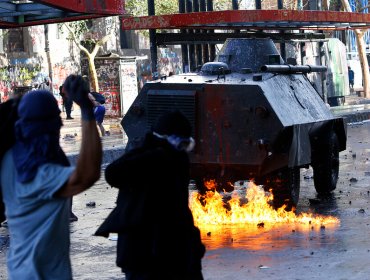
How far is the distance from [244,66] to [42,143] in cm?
919

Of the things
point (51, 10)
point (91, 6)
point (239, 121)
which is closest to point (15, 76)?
point (51, 10)

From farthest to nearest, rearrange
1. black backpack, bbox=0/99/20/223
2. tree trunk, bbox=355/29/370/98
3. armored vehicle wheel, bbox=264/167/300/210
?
tree trunk, bbox=355/29/370/98 → armored vehicle wheel, bbox=264/167/300/210 → black backpack, bbox=0/99/20/223

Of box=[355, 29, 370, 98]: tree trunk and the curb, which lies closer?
the curb

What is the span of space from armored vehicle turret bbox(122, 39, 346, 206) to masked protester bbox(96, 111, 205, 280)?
669 cm

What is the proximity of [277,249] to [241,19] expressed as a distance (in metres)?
14.2

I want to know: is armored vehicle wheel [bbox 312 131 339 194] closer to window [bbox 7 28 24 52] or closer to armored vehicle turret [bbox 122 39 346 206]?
armored vehicle turret [bbox 122 39 346 206]

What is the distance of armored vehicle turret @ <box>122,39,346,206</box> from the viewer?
1325 centimetres

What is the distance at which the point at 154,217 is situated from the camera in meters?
6.46

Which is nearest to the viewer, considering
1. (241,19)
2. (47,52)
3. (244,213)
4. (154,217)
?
(154,217)

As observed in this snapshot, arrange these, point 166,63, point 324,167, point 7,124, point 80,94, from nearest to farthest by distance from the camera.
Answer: point 80,94 < point 7,124 < point 324,167 < point 166,63

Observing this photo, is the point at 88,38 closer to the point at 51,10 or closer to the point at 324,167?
the point at 51,10

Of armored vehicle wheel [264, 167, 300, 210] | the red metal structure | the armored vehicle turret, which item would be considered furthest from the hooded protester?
the red metal structure

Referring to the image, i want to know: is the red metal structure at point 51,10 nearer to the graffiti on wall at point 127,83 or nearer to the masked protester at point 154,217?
the masked protester at point 154,217

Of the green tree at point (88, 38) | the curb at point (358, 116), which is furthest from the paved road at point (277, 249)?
the green tree at point (88, 38)
